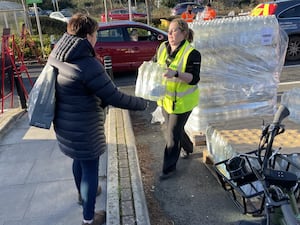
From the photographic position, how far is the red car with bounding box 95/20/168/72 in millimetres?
9289

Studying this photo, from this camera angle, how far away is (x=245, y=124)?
4.11 m

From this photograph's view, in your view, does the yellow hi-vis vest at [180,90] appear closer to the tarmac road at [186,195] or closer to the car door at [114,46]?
the tarmac road at [186,195]

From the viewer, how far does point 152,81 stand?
331 centimetres

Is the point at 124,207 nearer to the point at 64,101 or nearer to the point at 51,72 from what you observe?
the point at 64,101

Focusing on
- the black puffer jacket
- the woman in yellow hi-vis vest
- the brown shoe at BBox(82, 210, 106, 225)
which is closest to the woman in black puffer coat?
the black puffer jacket

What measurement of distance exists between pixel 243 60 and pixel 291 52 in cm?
632

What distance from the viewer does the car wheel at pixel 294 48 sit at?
9.97m

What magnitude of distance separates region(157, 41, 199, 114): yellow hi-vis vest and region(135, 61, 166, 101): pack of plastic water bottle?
0.14 meters

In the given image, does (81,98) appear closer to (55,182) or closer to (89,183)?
(89,183)

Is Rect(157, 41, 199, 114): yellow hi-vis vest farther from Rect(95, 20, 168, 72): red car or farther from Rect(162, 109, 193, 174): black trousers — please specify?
Rect(95, 20, 168, 72): red car

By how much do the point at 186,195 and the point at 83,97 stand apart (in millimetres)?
1683

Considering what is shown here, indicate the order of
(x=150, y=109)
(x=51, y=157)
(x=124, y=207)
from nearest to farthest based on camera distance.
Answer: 1. (x=124, y=207)
2. (x=51, y=157)
3. (x=150, y=109)

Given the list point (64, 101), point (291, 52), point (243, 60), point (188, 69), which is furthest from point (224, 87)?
point (291, 52)

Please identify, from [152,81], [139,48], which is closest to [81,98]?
[152,81]
